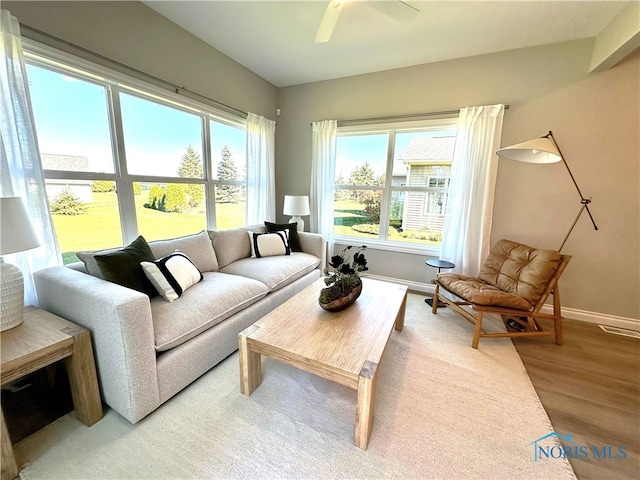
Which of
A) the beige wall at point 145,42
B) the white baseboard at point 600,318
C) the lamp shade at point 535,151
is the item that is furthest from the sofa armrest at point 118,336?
the white baseboard at point 600,318

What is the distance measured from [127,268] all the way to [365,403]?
5.26ft

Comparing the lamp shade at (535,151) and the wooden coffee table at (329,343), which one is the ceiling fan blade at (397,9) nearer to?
the lamp shade at (535,151)

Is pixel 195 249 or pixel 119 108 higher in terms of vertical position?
pixel 119 108

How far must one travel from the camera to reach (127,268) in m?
1.61

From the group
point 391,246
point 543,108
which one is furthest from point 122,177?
point 543,108

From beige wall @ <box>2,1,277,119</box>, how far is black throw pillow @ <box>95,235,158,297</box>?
1542 millimetres

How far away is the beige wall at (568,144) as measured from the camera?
233cm

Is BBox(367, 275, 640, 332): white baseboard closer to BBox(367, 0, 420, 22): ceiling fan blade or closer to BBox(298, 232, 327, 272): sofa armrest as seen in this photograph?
BBox(298, 232, 327, 272): sofa armrest

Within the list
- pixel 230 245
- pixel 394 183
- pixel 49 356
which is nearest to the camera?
pixel 49 356

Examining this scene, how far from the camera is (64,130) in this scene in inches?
73.2

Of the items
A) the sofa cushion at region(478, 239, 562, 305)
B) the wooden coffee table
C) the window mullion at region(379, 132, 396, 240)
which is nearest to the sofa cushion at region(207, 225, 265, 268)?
the wooden coffee table

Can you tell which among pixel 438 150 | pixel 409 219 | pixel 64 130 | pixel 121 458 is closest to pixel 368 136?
pixel 438 150

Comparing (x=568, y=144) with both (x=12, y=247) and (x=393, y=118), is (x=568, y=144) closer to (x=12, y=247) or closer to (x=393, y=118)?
(x=393, y=118)

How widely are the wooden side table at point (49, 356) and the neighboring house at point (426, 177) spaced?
323cm
